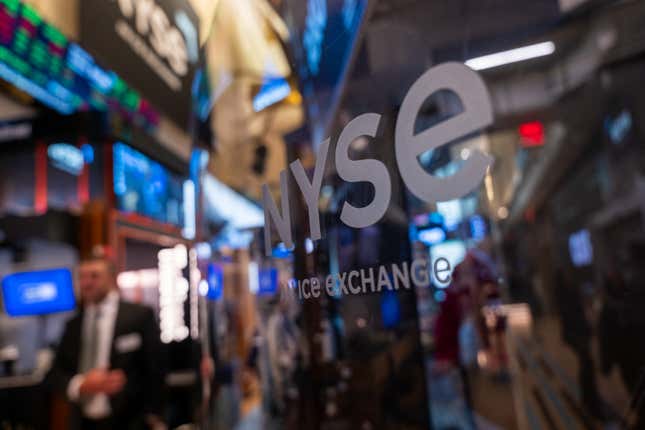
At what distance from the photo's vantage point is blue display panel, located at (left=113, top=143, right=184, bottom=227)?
439 centimetres

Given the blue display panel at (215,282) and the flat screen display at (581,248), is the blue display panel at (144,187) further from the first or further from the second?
the flat screen display at (581,248)

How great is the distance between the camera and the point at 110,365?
7.59 ft

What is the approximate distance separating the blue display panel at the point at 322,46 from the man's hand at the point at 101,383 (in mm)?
2011

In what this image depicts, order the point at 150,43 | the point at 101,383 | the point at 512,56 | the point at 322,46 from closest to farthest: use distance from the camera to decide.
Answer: the point at 512,56
the point at 322,46
the point at 150,43
the point at 101,383

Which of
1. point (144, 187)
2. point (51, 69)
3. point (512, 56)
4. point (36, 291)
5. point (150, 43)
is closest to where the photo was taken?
point (512, 56)

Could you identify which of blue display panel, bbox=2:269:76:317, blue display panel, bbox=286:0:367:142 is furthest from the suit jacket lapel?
blue display panel, bbox=286:0:367:142

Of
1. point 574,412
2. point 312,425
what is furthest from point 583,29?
point 312,425

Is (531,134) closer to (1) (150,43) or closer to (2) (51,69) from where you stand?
(1) (150,43)

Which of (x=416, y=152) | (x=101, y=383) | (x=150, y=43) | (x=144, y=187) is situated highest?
(x=144, y=187)

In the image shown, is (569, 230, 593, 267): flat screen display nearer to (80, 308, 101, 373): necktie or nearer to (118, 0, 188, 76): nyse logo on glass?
(118, 0, 188, 76): nyse logo on glass

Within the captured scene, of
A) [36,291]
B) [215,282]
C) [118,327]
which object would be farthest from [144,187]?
[215,282]

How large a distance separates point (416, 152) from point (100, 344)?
7.77ft

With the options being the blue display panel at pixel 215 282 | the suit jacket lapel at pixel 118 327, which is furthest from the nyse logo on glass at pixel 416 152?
the suit jacket lapel at pixel 118 327

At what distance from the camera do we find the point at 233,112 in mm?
923
